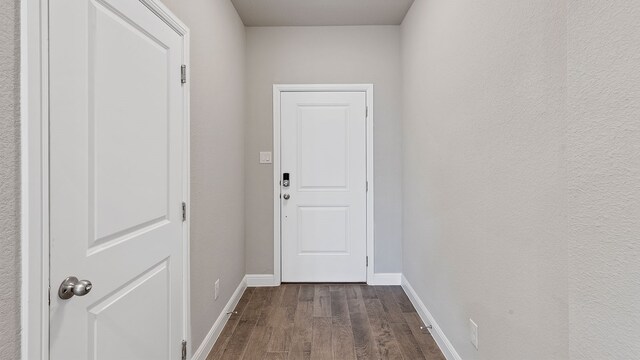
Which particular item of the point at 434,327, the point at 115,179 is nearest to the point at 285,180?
the point at 434,327

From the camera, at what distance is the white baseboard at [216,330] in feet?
6.18

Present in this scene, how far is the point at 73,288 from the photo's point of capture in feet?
3.05

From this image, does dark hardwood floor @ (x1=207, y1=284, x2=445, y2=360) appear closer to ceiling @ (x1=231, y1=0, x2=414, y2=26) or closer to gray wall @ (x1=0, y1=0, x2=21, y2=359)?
gray wall @ (x1=0, y1=0, x2=21, y2=359)

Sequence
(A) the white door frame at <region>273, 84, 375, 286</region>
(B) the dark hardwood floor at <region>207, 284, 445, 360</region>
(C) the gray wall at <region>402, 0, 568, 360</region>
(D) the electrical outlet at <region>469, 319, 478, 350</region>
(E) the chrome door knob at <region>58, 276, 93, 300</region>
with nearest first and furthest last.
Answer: (E) the chrome door knob at <region>58, 276, 93, 300</region> → (C) the gray wall at <region>402, 0, 568, 360</region> → (D) the electrical outlet at <region>469, 319, 478, 350</region> → (B) the dark hardwood floor at <region>207, 284, 445, 360</region> → (A) the white door frame at <region>273, 84, 375, 286</region>

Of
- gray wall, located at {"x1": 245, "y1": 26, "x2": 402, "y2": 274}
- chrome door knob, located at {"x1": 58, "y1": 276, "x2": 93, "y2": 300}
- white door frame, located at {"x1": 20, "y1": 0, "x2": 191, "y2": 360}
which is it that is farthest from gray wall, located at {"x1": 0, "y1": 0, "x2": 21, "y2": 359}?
gray wall, located at {"x1": 245, "y1": 26, "x2": 402, "y2": 274}

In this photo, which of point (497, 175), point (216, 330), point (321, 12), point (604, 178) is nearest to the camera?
point (604, 178)

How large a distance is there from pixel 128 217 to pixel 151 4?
2.99ft

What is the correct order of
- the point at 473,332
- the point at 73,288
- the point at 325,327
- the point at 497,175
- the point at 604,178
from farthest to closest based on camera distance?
the point at 325,327
the point at 473,332
the point at 497,175
the point at 73,288
the point at 604,178

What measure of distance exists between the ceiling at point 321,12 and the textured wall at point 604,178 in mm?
2287

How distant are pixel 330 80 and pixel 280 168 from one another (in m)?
1.01

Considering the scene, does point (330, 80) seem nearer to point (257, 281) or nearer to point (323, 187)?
point (323, 187)

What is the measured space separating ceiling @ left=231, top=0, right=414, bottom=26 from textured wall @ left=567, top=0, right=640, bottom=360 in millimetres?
2287

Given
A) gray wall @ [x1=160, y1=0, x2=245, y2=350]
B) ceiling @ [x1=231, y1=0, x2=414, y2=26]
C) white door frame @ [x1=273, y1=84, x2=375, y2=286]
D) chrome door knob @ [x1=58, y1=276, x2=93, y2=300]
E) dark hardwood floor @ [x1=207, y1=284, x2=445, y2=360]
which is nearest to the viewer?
chrome door knob @ [x1=58, y1=276, x2=93, y2=300]

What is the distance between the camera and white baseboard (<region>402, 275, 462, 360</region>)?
6.17 feet
